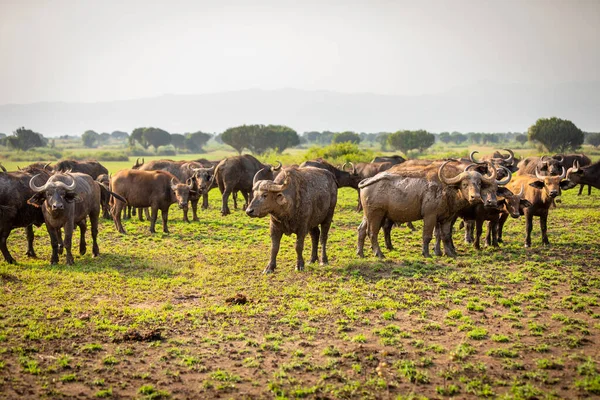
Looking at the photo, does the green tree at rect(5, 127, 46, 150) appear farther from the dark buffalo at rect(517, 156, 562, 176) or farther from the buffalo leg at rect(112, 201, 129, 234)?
the dark buffalo at rect(517, 156, 562, 176)

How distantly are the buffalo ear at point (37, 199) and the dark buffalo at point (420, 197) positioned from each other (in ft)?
26.4

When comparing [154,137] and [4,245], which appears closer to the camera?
[4,245]

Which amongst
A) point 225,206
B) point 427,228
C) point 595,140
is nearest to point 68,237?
point 427,228

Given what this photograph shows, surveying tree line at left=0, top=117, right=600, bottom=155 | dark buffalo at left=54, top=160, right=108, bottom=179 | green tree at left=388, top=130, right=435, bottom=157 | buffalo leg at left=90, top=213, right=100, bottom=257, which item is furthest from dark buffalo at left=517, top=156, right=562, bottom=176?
green tree at left=388, top=130, right=435, bottom=157

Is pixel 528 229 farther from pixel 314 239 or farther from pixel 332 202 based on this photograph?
pixel 314 239

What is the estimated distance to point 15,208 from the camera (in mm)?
13109

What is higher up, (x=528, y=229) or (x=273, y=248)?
(x=528, y=229)

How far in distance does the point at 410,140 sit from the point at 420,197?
92242 millimetres

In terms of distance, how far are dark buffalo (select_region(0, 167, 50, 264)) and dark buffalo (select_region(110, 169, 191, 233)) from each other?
14.6 ft

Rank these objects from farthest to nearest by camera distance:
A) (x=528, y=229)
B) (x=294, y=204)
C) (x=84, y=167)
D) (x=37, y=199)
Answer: (x=84, y=167) < (x=528, y=229) < (x=37, y=199) < (x=294, y=204)

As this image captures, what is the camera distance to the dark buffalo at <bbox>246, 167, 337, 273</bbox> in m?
11.5

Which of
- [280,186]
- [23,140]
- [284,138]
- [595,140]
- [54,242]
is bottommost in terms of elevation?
[54,242]

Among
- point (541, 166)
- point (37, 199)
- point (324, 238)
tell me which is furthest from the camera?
point (541, 166)

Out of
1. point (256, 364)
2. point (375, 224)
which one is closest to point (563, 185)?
point (375, 224)
